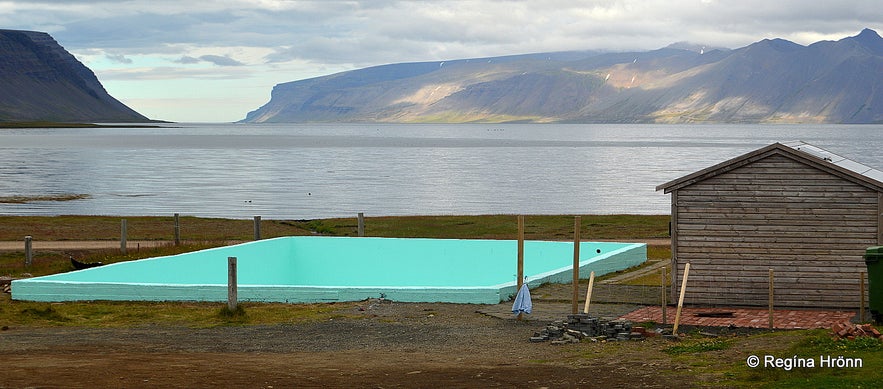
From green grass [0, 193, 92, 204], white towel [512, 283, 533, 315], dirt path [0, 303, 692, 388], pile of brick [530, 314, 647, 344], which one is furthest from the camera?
green grass [0, 193, 92, 204]

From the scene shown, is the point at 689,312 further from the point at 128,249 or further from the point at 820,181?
the point at 128,249

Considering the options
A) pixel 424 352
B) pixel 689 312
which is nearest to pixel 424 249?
pixel 689 312

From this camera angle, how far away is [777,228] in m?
24.5

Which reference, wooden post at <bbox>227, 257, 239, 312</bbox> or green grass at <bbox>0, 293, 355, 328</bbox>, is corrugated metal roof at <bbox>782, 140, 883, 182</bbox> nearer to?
green grass at <bbox>0, 293, 355, 328</bbox>

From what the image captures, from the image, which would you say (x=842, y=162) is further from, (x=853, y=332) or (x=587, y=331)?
(x=853, y=332)

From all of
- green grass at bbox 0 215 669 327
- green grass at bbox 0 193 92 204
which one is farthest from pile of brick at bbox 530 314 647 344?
green grass at bbox 0 193 92 204

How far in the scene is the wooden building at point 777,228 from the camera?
78.5 ft

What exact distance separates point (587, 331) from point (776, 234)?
20.4 ft

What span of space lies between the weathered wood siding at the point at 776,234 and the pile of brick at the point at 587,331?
4.74m

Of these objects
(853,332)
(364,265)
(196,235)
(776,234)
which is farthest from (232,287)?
(196,235)

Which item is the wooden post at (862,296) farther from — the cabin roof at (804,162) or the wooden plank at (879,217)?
the cabin roof at (804,162)

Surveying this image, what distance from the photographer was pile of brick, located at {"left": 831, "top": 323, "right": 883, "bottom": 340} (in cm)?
1712

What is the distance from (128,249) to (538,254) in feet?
45.8

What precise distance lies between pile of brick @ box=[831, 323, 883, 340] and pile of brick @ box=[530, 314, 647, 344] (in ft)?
12.7
